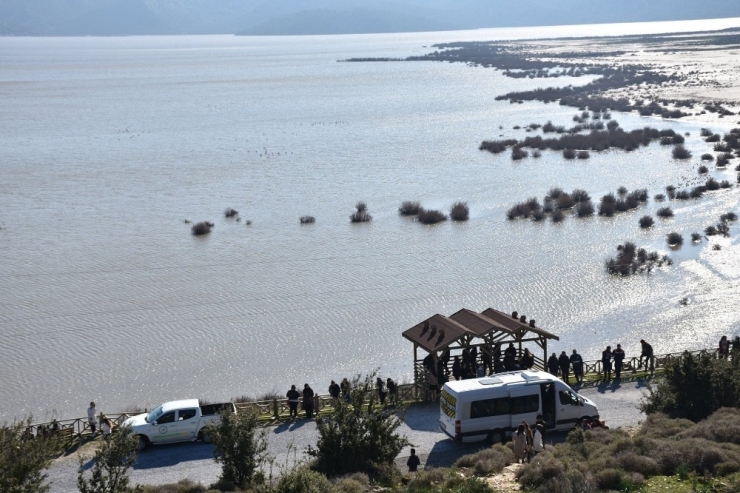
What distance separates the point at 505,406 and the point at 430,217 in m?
27.1

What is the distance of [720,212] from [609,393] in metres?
25.3

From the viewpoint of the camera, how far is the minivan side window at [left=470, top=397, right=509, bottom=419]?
17.5 m

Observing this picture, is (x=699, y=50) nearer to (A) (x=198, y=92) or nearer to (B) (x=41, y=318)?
(A) (x=198, y=92)

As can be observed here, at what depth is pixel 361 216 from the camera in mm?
45406

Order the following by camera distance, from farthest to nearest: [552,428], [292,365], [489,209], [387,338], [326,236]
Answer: [489,209] < [326,236] < [387,338] < [292,365] < [552,428]

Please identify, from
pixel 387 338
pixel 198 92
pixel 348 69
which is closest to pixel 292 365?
pixel 387 338

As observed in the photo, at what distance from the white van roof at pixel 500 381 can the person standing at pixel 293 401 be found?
3.58 m

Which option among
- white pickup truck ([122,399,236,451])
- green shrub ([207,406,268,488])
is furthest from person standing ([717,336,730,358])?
green shrub ([207,406,268,488])

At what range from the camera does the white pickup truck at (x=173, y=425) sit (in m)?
18.4

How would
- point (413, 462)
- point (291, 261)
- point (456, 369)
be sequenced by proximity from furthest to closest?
point (291, 261) → point (456, 369) → point (413, 462)

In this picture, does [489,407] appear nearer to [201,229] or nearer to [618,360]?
[618,360]

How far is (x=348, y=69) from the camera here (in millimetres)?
170000

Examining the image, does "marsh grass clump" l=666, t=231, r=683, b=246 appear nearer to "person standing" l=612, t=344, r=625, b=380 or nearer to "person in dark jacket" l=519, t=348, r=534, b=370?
"person standing" l=612, t=344, r=625, b=380

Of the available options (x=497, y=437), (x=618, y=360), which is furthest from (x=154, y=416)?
(x=618, y=360)
